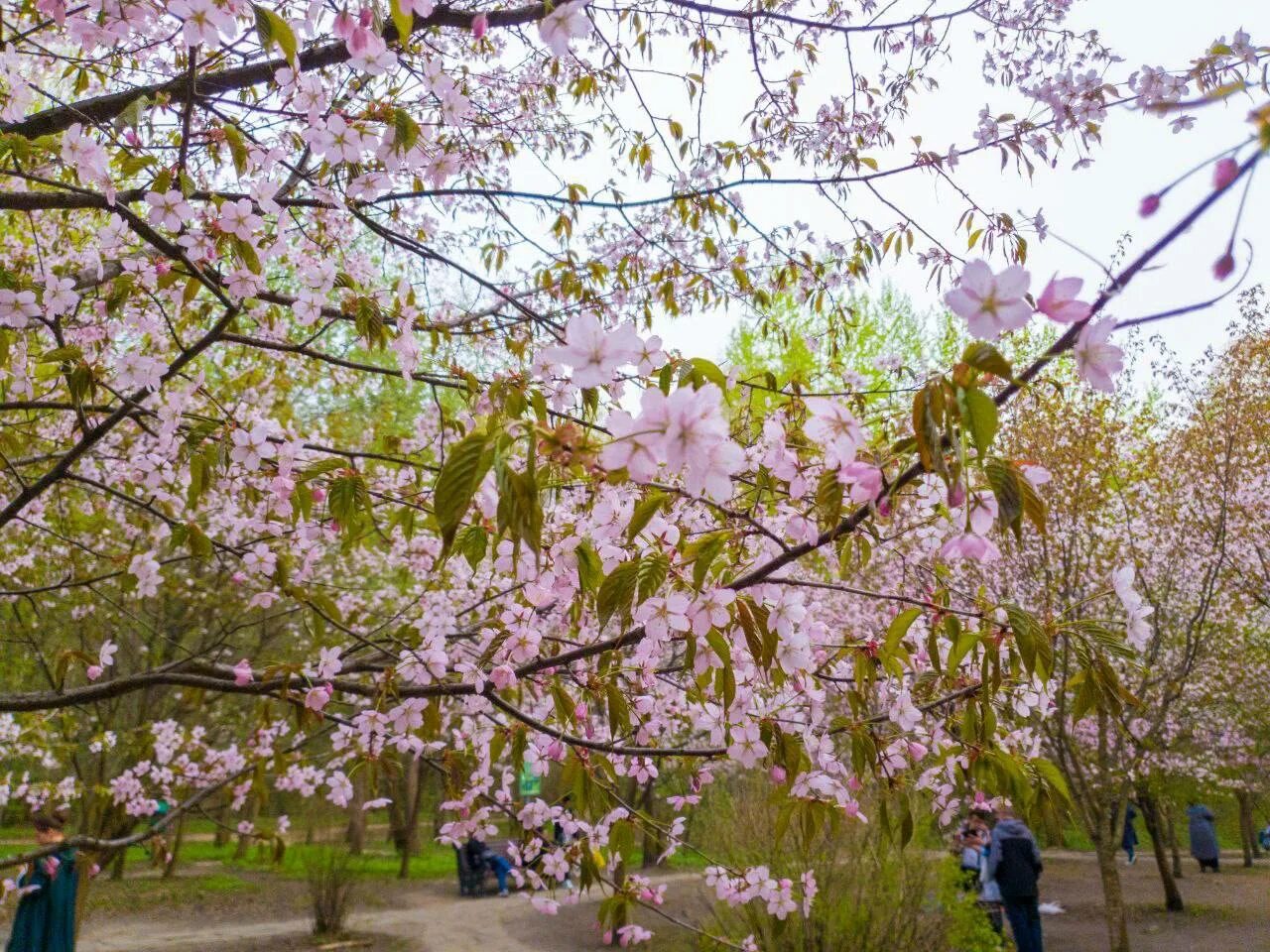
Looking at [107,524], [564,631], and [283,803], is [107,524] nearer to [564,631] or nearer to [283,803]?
[564,631]

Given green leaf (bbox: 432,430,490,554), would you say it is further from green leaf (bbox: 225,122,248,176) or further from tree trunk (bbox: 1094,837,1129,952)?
tree trunk (bbox: 1094,837,1129,952)

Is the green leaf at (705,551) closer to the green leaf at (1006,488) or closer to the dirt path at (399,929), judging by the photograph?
the green leaf at (1006,488)

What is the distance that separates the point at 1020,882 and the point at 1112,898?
1.76 meters

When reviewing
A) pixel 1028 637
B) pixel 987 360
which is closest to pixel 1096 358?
pixel 987 360

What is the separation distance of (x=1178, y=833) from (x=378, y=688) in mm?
26229

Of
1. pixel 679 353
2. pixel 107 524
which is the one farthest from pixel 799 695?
pixel 107 524

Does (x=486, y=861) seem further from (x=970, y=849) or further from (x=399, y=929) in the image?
(x=970, y=849)

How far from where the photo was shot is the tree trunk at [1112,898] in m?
8.16

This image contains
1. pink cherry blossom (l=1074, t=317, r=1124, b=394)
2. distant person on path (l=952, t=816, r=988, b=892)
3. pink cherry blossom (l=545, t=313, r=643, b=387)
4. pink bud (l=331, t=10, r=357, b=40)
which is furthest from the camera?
distant person on path (l=952, t=816, r=988, b=892)

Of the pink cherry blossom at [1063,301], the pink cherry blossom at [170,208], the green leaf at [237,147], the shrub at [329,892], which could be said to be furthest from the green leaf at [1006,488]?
the shrub at [329,892]

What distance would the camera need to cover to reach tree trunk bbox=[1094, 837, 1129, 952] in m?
8.16

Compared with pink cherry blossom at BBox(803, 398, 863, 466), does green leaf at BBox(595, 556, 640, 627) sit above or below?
below

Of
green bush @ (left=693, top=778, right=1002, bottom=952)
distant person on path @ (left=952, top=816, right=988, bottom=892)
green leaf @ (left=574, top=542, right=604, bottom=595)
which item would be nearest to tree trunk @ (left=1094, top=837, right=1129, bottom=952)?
distant person on path @ (left=952, top=816, right=988, bottom=892)

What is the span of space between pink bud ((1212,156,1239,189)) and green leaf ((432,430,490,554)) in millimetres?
766
